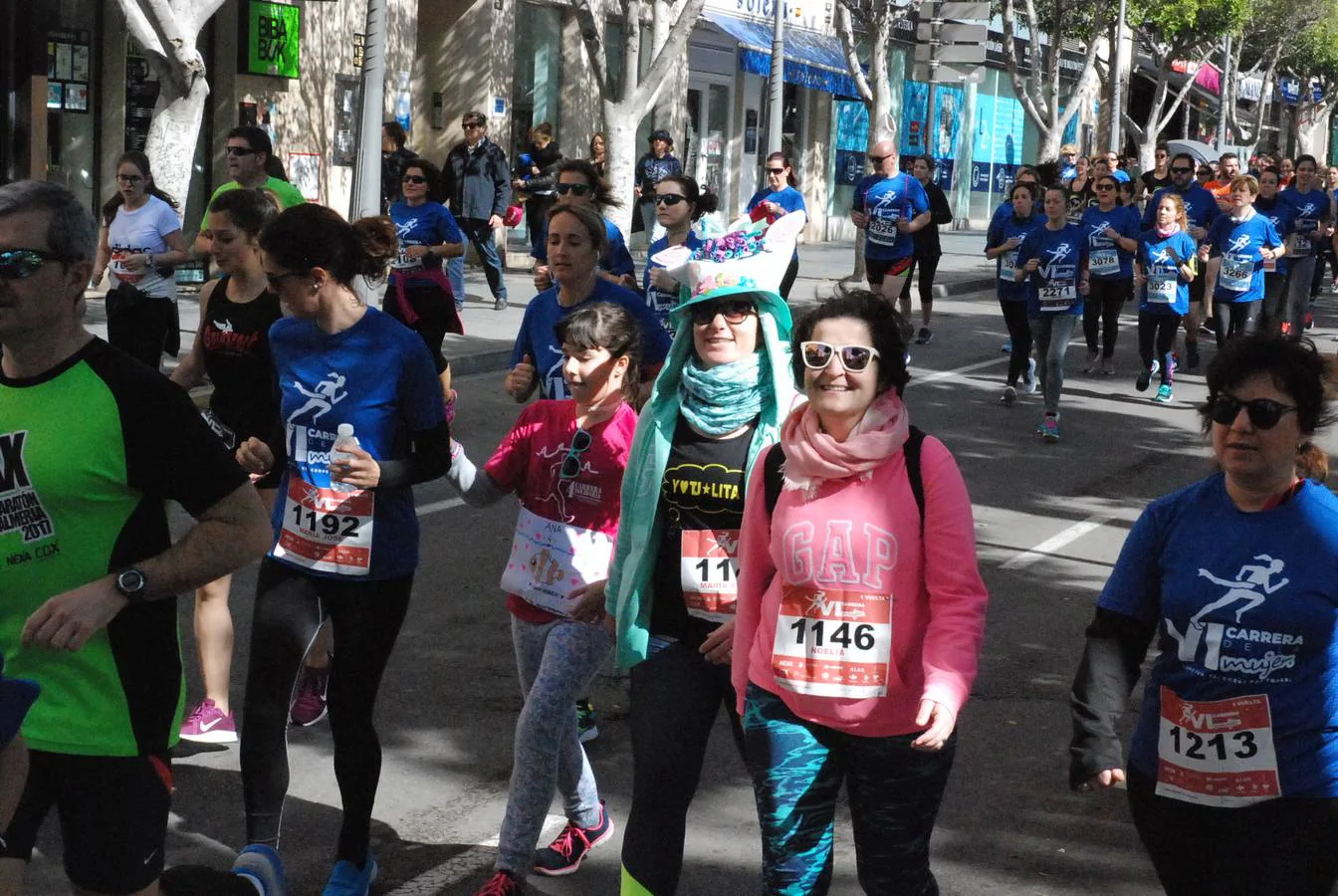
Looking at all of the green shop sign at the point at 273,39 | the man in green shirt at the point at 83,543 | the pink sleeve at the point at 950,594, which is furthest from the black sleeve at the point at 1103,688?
the green shop sign at the point at 273,39

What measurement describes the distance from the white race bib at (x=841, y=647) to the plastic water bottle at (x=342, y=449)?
1.44 meters

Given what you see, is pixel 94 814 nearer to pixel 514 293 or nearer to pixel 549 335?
pixel 549 335

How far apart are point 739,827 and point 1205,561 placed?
2.13m

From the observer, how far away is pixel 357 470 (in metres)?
4.42

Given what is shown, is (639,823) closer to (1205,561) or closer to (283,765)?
(283,765)

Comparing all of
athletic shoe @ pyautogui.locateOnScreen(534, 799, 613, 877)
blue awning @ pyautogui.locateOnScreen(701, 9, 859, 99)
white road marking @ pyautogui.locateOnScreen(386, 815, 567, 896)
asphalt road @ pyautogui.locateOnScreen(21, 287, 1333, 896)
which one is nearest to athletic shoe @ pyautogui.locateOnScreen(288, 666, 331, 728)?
asphalt road @ pyautogui.locateOnScreen(21, 287, 1333, 896)

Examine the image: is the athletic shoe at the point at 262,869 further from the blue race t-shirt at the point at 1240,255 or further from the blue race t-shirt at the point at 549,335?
the blue race t-shirt at the point at 1240,255

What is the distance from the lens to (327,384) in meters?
4.55

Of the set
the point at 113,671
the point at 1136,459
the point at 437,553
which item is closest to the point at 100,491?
the point at 113,671

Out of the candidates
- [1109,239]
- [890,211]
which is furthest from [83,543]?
[890,211]

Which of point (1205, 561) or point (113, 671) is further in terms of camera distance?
point (1205, 561)

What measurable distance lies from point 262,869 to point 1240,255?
42.0 feet

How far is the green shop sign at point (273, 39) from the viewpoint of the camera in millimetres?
20141

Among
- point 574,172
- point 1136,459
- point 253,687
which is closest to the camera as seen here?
point 253,687
